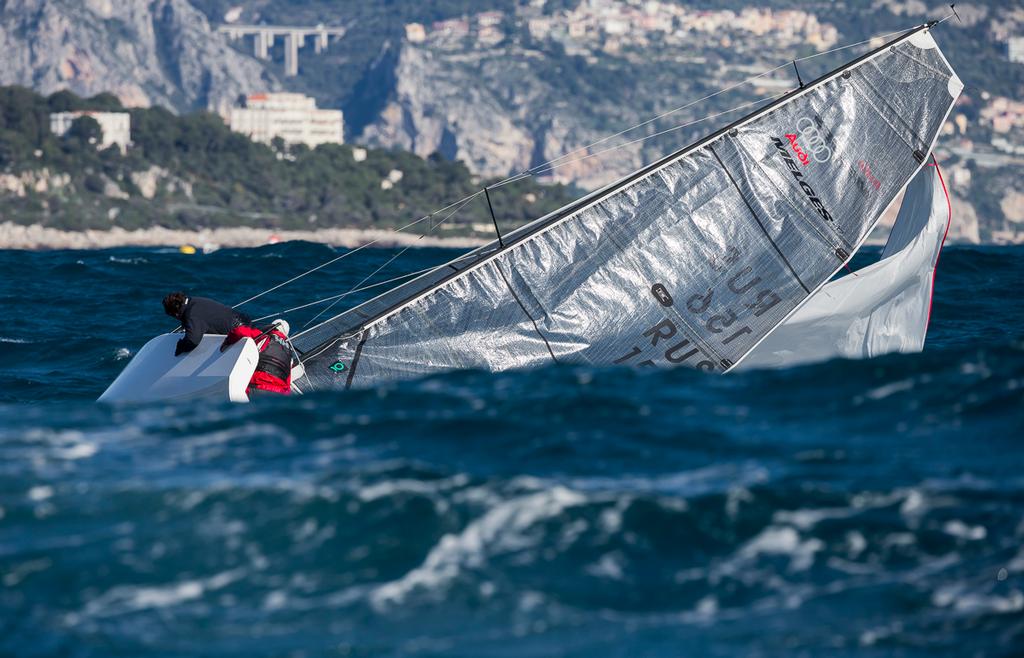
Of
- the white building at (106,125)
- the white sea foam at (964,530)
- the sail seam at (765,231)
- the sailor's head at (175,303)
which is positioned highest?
the sail seam at (765,231)

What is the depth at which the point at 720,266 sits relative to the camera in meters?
12.5

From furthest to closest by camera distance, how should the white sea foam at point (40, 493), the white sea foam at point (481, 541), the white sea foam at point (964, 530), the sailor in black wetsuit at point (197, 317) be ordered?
the sailor in black wetsuit at point (197, 317)
the white sea foam at point (40, 493)
the white sea foam at point (964, 530)
the white sea foam at point (481, 541)

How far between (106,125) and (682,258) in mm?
121328

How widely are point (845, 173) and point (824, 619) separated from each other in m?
6.88

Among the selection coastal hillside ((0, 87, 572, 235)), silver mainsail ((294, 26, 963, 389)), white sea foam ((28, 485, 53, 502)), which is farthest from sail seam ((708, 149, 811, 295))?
coastal hillside ((0, 87, 572, 235))

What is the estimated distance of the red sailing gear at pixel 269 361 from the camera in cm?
1159

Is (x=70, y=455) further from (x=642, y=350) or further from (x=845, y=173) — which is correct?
(x=845, y=173)

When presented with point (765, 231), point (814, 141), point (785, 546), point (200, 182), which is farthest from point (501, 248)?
point (200, 182)

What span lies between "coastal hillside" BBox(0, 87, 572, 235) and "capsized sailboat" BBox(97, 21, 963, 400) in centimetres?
9636

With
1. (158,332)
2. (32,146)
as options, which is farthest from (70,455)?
(32,146)

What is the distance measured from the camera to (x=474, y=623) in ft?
22.6

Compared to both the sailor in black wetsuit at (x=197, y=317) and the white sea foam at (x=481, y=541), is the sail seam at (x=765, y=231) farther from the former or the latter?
the white sea foam at (x=481, y=541)

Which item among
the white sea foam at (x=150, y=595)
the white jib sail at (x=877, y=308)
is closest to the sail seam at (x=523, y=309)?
the white jib sail at (x=877, y=308)

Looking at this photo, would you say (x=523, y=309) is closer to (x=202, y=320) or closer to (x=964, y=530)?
(x=202, y=320)
